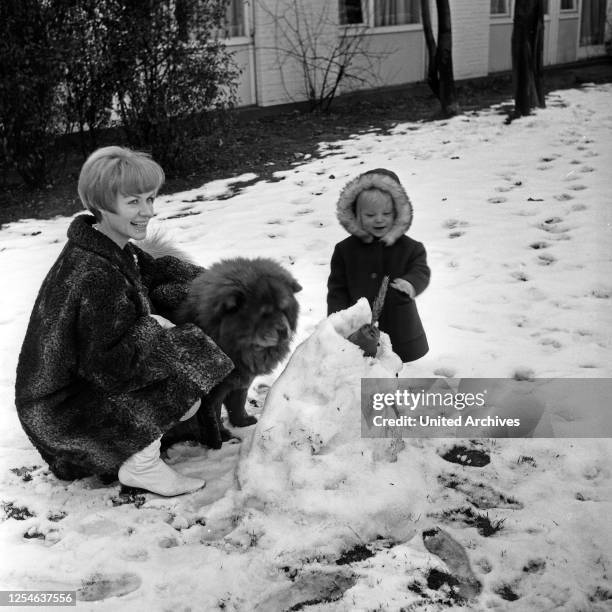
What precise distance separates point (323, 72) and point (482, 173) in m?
7.03

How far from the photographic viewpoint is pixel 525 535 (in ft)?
8.85

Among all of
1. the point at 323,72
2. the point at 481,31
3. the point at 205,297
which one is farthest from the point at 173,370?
the point at 481,31

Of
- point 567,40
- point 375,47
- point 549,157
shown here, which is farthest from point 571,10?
point 549,157

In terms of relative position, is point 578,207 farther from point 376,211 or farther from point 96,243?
Answer: point 96,243

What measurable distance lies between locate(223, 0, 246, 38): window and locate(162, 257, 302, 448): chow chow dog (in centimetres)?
1068

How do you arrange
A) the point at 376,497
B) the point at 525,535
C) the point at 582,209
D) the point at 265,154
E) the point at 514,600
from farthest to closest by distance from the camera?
the point at 265,154, the point at 582,209, the point at 376,497, the point at 525,535, the point at 514,600

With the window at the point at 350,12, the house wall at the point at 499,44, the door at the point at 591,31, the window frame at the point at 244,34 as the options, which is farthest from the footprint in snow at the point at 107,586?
the door at the point at 591,31

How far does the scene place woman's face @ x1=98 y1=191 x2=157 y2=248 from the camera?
115 inches

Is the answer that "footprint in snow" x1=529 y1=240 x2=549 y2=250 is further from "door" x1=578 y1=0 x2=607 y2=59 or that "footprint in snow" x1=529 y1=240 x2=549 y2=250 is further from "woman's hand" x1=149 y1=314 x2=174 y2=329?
"door" x1=578 y1=0 x2=607 y2=59

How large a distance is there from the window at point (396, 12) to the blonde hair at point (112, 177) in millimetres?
14110

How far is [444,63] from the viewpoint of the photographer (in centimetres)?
1168

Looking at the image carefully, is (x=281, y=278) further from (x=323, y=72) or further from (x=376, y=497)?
(x=323, y=72)

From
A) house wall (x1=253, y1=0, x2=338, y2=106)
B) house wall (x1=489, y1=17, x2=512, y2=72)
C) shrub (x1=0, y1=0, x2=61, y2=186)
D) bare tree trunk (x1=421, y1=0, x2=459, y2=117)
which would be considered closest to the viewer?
shrub (x1=0, y1=0, x2=61, y2=186)

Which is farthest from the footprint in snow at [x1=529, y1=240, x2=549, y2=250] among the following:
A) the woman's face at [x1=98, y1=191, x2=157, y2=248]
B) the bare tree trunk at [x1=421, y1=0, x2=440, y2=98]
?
the bare tree trunk at [x1=421, y1=0, x2=440, y2=98]
